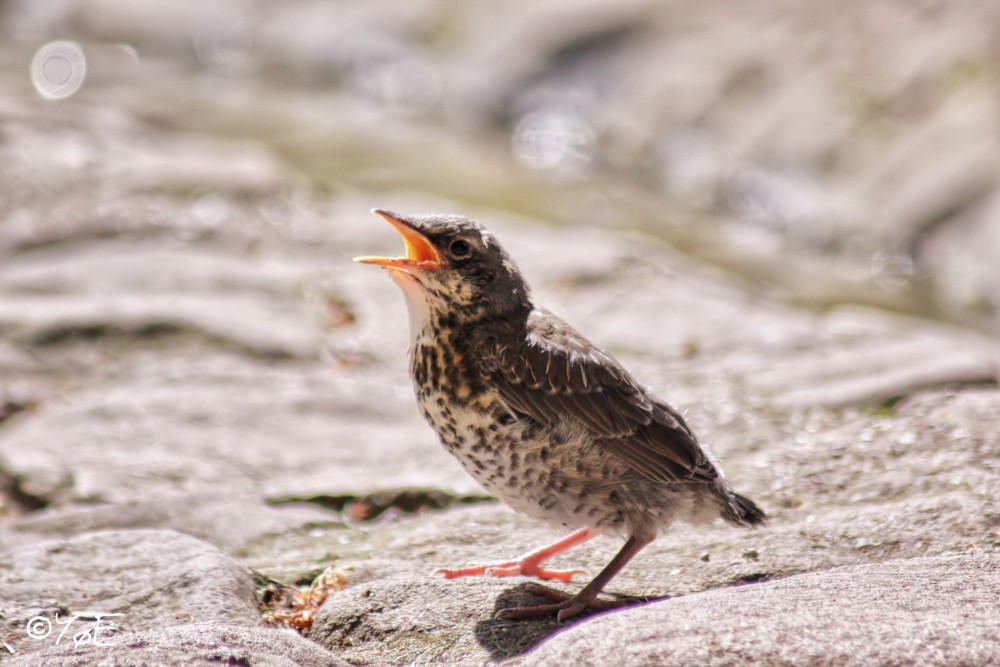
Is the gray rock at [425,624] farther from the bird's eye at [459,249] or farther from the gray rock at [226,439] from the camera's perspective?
the gray rock at [226,439]

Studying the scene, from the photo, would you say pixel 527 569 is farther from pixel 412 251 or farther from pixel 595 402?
pixel 412 251

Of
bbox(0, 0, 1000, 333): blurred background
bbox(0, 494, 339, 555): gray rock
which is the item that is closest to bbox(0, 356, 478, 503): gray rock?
bbox(0, 494, 339, 555): gray rock

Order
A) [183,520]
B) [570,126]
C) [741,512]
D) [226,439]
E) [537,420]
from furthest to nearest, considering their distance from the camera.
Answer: [570,126] < [226,439] < [183,520] < [741,512] < [537,420]

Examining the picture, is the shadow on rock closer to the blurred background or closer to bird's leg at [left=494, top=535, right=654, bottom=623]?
bird's leg at [left=494, top=535, right=654, bottom=623]

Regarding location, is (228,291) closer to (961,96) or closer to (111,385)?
(111,385)

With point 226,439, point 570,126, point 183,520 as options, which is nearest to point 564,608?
point 183,520

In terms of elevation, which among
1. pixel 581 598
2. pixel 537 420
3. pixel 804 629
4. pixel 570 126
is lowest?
pixel 581 598
